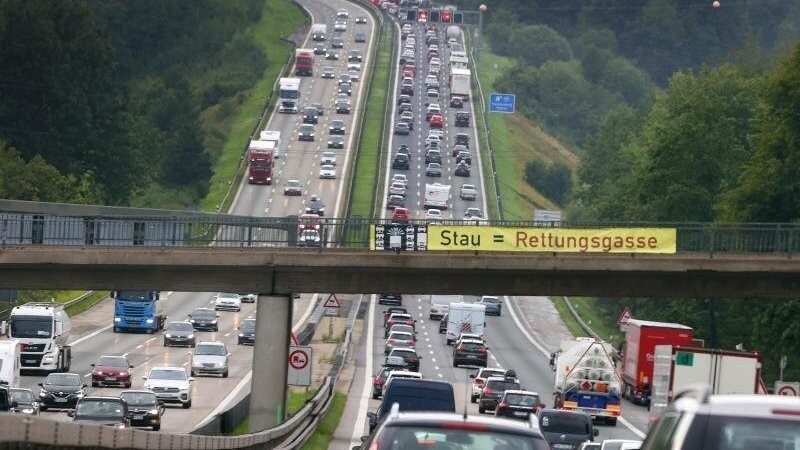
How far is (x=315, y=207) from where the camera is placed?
4919 inches

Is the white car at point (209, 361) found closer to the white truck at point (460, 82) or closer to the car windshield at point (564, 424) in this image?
the car windshield at point (564, 424)

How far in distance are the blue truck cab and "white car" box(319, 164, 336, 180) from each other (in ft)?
185

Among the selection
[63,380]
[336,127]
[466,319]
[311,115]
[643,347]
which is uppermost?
[311,115]

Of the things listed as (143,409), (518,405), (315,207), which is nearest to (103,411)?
(143,409)

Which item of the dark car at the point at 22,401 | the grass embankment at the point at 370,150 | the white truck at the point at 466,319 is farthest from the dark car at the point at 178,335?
the grass embankment at the point at 370,150

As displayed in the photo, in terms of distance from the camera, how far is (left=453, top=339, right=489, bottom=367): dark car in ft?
270

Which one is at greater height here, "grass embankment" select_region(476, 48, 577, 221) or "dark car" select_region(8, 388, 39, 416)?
"grass embankment" select_region(476, 48, 577, 221)

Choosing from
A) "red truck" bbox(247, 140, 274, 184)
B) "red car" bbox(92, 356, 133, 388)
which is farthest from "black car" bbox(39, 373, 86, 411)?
"red truck" bbox(247, 140, 274, 184)

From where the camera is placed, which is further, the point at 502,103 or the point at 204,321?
the point at 502,103

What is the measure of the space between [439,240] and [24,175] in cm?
5431

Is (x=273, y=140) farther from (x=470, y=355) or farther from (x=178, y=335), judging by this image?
(x=470, y=355)

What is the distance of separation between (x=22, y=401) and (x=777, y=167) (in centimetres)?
4185

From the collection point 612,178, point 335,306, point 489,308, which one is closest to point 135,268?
point 335,306

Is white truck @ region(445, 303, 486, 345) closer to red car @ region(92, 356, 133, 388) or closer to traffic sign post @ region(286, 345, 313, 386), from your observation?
red car @ region(92, 356, 133, 388)
